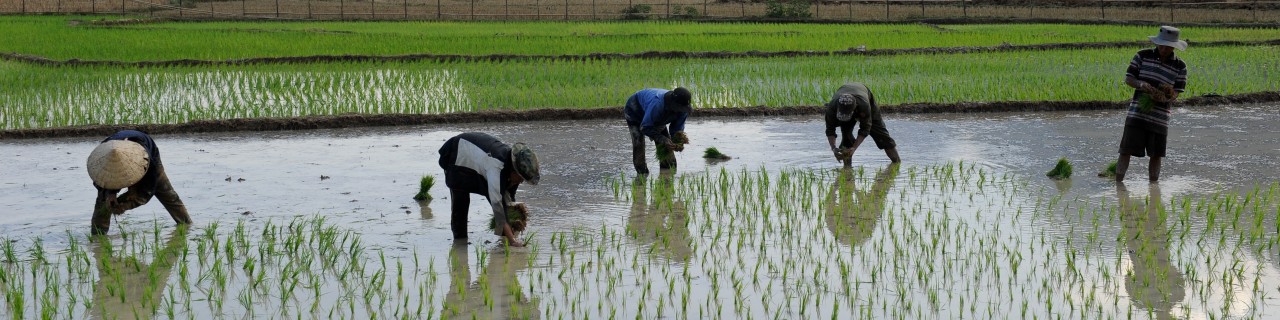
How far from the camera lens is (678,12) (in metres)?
27.0

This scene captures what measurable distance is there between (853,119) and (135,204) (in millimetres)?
4035

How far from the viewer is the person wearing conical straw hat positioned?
5.25 m

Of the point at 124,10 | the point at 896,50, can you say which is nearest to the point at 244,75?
the point at 896,50

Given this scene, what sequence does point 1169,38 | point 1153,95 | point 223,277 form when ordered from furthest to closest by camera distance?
1. point 1153,95
2. point 1169,38
3. point 223,277

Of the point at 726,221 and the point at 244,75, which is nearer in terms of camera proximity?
the point at 726,221

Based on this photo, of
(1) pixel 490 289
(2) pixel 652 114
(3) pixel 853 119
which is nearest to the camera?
(1) pixel 490 289

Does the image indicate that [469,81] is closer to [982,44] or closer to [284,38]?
[284,38]

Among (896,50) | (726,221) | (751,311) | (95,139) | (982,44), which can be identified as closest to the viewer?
(751,311)

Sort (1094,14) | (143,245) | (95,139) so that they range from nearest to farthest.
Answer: (143,245) → (95,139) → (1094,14)

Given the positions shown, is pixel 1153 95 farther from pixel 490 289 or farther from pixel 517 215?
pixel 490 289

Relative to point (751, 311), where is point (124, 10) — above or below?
above

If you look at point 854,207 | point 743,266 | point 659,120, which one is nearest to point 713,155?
point 659,120

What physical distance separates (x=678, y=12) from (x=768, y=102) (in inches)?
625

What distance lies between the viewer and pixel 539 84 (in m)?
12.8
